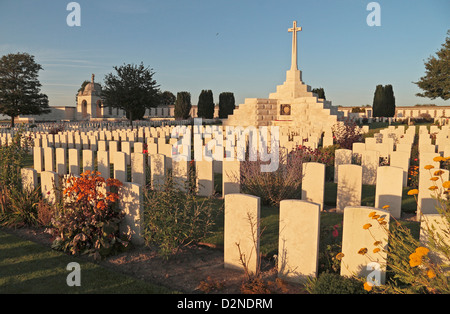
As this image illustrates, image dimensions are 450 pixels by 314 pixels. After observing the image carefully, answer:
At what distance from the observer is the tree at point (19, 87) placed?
3931 centimetres

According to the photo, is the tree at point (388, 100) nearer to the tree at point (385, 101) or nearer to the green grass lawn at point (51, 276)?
the tree at point (385, 101)

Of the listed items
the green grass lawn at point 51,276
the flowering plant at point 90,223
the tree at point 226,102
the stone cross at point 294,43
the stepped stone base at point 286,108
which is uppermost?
the stone cross at point 294,43

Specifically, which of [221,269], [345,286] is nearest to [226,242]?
[221,269]

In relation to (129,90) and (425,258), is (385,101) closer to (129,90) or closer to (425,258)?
(129,90)

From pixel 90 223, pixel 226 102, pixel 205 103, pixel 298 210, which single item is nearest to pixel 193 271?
pixel 298 210

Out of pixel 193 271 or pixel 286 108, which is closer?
pixel 193 271

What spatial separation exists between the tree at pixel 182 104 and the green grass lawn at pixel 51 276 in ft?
126

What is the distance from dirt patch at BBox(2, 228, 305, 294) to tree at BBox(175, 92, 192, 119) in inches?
1511

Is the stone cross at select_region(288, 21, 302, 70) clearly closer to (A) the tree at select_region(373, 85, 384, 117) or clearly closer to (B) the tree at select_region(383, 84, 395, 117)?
(A) the tree at select_region(373, 85, 384, 117)

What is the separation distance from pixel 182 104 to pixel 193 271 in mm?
39470

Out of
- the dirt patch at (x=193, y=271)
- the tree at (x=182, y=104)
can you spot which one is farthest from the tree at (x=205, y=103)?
the dirt patch at (x=193, y=271)

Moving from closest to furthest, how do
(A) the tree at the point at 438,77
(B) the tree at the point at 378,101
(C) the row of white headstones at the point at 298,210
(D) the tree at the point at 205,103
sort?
(C) the row of white headstones at the point at 298,210 → (A) the tree at the point at 438,77 → (B) the tree at the point at 378,101 → (D) the tree at the point at 205,103

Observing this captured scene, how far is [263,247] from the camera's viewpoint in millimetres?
4508

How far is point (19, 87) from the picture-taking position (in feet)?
132
